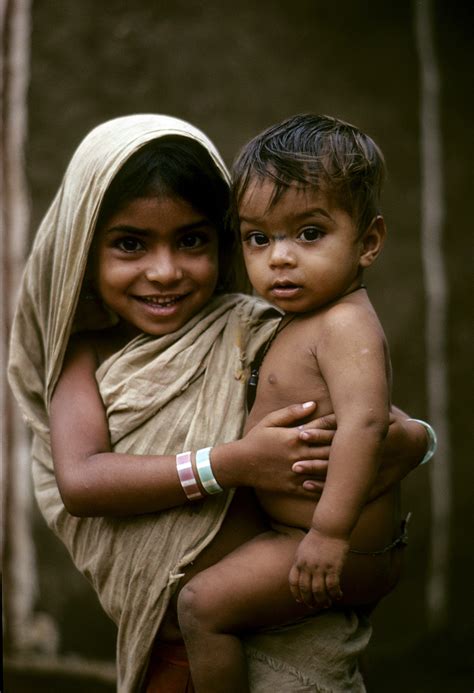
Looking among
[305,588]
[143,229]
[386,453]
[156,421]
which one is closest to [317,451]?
[386,453]

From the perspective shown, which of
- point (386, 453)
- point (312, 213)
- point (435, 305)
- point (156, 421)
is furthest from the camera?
point (435, 305)

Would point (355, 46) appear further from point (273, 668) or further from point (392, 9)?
point (273, 668)

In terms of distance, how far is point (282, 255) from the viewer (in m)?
1.94

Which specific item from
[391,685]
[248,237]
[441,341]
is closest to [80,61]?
[441,341]

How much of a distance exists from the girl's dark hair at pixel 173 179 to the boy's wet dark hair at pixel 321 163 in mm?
174

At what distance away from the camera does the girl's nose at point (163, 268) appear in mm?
2150

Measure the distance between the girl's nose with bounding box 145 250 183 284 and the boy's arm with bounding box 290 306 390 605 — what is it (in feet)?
1.57

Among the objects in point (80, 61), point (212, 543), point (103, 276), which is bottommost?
point (212, 543)

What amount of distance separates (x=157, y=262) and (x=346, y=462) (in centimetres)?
68

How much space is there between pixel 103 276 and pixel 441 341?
8.21 feet

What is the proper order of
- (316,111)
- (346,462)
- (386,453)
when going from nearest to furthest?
(346,462), (386,453), (316,111)

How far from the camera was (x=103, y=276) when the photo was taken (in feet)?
7.33

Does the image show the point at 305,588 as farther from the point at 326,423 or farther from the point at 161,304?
the point at 161,304

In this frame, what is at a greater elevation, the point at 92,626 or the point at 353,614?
the point at 353,614
